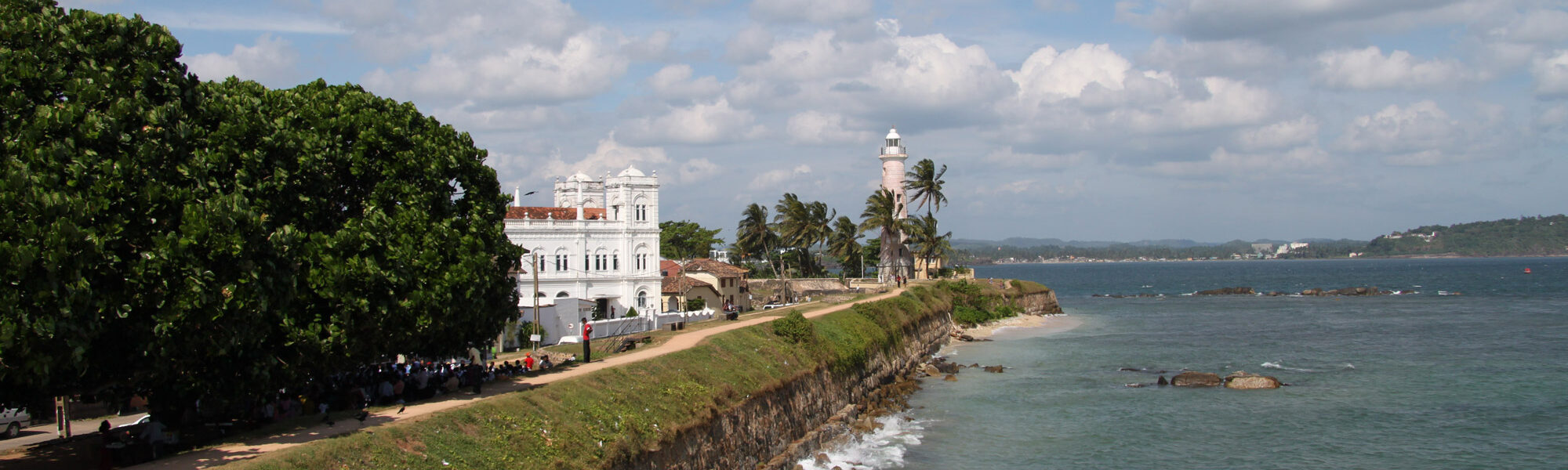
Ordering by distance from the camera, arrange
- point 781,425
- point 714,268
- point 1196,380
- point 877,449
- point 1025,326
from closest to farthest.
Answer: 1. point 781,425
2. point 877,449
3. point 1196,380
4. point 714,268
5. point 1025,326

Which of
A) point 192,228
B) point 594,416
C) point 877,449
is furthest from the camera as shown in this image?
point 877,449

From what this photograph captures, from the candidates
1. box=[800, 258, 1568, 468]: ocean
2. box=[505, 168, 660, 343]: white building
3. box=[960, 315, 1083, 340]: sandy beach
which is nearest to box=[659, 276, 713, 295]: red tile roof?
box=[505, 168, 660, 343]: white building

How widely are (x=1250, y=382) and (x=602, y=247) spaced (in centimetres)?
2942

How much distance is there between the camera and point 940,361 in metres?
45.2

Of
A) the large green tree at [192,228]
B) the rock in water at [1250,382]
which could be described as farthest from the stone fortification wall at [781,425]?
the rock in water at [1250,382]

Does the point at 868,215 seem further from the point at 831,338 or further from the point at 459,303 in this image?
the point at 459,303

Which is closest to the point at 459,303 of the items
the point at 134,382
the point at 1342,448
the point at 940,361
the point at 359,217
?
the point at 359,217

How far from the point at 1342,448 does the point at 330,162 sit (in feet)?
82.6

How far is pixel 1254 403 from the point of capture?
110 ft

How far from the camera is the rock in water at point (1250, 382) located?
36.4 m

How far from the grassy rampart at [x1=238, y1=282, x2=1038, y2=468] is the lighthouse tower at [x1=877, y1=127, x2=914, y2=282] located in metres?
40.6

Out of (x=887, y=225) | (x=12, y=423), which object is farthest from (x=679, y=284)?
(x=12, y=423)

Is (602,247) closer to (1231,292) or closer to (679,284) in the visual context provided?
(679,284)

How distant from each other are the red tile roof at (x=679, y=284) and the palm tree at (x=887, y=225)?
1776 centimetres
